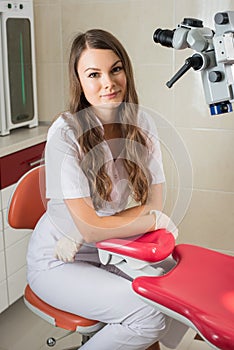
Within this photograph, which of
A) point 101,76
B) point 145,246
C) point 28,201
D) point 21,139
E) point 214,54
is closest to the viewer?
point 214,54

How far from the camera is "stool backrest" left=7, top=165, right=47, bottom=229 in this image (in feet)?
4.90

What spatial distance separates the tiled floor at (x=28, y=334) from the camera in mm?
2057

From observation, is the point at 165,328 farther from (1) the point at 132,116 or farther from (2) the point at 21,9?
(2) the point at 21,9

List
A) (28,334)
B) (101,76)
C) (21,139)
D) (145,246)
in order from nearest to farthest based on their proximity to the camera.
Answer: (145,246), (101,76), (28,334), (21,139)

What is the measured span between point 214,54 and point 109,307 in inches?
26.3

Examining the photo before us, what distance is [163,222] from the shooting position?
140 centimetres

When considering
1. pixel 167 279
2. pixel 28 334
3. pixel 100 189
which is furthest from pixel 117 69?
pixel 28 334

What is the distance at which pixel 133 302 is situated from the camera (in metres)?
1.34

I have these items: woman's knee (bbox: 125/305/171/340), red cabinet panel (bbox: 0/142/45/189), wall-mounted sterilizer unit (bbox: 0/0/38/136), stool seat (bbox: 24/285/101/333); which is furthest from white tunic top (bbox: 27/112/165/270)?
wall-mounted sterilizer unit (bbox: 0/0/38/136)

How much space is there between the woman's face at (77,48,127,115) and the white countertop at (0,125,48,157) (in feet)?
2.69

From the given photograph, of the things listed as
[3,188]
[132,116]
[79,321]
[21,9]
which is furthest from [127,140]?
[21,9]

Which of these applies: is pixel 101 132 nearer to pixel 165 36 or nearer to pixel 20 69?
pixel 165 36

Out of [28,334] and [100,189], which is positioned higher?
[100,189]

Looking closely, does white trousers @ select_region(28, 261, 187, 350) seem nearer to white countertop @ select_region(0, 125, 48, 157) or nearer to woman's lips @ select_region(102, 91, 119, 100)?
woman's lips @ select_region(102, 91, 119, 100)
